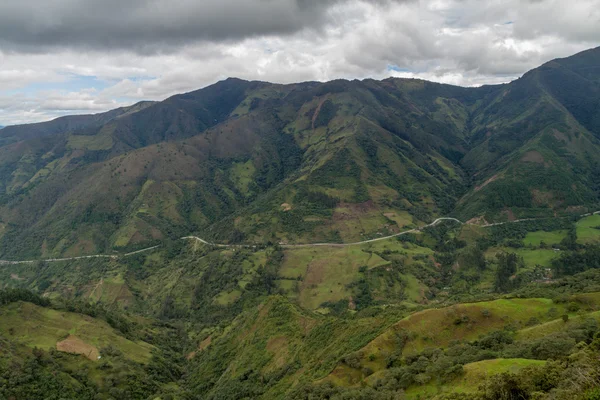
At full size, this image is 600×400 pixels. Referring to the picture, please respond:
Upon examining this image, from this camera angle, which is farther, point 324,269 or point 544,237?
point 544,237

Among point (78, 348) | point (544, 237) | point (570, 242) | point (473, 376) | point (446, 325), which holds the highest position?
point (473, 376)

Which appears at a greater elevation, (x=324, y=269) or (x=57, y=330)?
(x=57, y=330)

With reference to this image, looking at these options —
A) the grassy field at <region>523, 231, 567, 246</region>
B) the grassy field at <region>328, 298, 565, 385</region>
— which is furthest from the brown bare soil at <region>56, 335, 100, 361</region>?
the grassy field at <region>523, 231, 567, 246</region>

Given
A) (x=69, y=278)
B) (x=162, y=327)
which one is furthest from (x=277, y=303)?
(x=69, y=278)

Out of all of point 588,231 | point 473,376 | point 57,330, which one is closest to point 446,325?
point 473,376

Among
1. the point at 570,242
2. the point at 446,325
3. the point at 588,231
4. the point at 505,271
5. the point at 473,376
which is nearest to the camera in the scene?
the point at 473,376

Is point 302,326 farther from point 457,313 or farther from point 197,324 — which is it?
point 197,324

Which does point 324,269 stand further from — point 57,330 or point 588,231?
point 588,231
